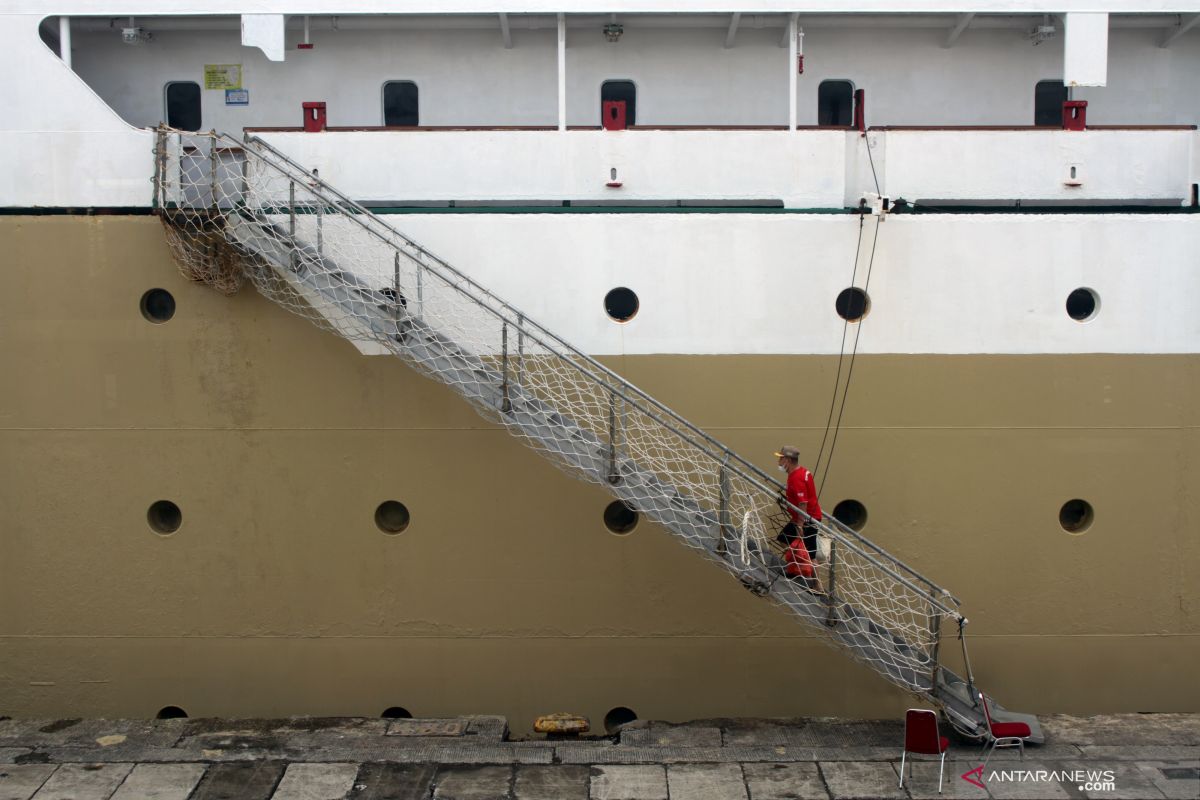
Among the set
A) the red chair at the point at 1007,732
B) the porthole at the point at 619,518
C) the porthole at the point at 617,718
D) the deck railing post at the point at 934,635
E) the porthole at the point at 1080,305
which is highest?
the porthole at the point at 1080,305

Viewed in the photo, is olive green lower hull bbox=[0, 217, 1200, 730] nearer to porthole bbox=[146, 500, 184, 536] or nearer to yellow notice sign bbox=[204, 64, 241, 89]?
porthole bbox=[146, 500, 184, 536]

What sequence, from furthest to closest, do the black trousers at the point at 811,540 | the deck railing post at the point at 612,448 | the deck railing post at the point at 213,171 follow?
1. the deck railing post at the point at 213,171
2. the black trousers at the point at 811,540
3. the deck railing post at the point at 612,448

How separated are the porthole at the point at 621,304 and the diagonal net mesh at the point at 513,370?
0.49 metres

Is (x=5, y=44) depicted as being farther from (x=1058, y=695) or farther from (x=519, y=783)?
(x=1058, y=695)

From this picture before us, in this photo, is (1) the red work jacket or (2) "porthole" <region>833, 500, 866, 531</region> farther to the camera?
(2) "porthole" <region>833, 500, 866, 531</region>

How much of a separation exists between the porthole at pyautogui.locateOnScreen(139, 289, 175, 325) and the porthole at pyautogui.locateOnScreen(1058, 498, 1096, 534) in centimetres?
722

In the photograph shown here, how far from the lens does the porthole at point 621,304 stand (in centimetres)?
835

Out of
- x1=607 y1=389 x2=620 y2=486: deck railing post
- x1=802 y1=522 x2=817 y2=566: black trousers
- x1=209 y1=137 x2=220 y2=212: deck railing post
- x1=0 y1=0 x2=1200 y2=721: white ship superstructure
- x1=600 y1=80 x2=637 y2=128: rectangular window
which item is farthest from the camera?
x1=600 y1=80 x2=637 y2=128: rectangular window

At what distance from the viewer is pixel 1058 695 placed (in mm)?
8375

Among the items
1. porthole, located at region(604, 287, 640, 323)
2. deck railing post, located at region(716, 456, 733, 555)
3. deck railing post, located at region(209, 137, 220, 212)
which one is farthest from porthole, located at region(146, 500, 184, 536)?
deck railing post, located at region(716, 456, 733, 555)

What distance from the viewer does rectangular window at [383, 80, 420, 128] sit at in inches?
368

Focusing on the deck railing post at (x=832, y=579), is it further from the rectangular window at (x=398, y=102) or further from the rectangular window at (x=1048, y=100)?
the rectangular window at (x=398, y=102)

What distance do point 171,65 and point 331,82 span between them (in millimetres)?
1391

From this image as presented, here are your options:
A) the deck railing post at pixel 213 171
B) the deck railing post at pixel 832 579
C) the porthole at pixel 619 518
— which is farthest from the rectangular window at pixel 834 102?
the deck railing post at pixel 213 171
